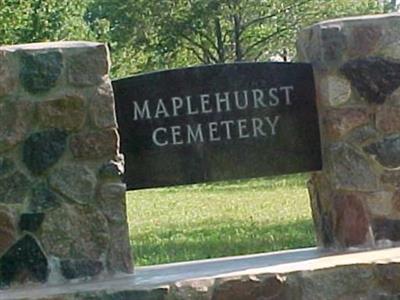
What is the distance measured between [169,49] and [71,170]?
81.9 ft

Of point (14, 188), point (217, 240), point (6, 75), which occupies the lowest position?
point (217, 240)

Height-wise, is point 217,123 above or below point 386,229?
above

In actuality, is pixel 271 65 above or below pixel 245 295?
above

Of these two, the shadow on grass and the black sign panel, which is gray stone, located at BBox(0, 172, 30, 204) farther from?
the shadow on grass

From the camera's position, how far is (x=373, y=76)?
5344 millimetres

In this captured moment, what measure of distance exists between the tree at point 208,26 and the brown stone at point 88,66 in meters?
23.3

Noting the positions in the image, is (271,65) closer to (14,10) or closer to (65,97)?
(65,97)

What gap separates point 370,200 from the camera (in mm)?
5348

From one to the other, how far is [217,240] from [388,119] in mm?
4187

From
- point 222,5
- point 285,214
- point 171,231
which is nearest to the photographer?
point 171,231

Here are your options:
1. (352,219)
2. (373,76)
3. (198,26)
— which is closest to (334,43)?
(373,76)

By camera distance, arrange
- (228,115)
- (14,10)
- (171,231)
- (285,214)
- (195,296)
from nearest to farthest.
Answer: (195,296) → (228,115) → (171,231) → (285,214) → (14,10)

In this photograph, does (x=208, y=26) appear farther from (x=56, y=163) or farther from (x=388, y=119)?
(x=56, y=163)

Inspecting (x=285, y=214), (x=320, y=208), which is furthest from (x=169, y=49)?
(x=320, y=208)
